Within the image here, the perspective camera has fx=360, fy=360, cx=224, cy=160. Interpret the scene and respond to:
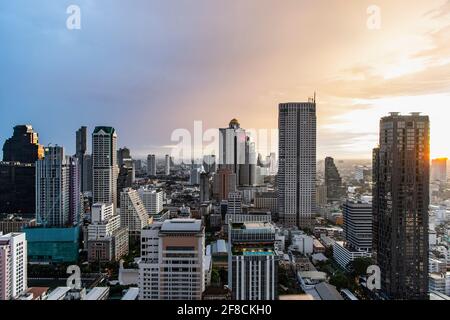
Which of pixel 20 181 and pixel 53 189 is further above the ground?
pixel 20 181

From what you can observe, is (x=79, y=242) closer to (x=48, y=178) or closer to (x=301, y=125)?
(x=48, y=178)

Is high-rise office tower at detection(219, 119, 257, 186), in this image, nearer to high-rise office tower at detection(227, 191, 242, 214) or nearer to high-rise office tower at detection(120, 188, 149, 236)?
high-rise office tower at detection(227, 191, 242, 214)

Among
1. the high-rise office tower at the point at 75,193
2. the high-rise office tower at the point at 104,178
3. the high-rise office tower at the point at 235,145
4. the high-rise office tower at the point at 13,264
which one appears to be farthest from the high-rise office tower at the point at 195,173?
the high-rise office tower at the point at 75,193

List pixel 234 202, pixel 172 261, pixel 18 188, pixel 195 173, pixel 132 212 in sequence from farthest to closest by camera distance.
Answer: pixel 234 202 → pixel 132 212 → pixel 18 188 → pixel 195 173 → pixel 172 261

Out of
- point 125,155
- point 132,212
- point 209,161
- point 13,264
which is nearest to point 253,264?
point 209,161

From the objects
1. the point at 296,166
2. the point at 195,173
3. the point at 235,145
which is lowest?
the point at 195,173

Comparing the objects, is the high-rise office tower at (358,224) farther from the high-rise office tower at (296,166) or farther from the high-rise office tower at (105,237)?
the high-rise office tower at (105,237)

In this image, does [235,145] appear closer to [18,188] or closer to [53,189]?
[53,189]
